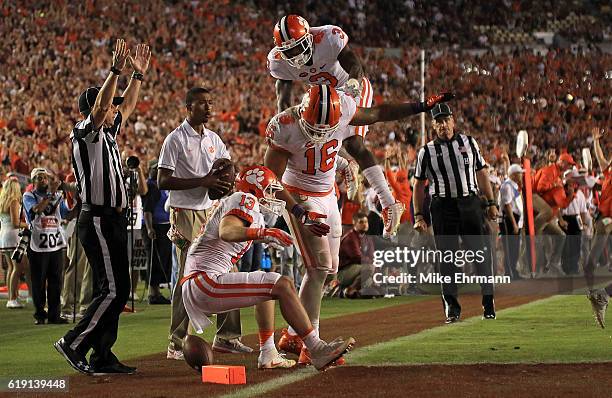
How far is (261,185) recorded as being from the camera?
6254mm

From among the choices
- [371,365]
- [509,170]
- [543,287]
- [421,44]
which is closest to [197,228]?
[371,365]

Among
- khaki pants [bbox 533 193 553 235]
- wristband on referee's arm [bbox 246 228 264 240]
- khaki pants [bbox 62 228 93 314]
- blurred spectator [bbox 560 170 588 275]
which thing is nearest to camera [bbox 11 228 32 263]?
khaki pants [bbox 62 228 93 314]

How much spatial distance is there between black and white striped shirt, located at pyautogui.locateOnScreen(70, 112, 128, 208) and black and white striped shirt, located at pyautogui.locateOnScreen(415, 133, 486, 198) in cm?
376

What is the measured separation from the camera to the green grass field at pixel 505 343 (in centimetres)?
688

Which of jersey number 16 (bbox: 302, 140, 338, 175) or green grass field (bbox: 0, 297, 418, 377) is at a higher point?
jersey number 16 (bbox: 302, 140, 338, 175)

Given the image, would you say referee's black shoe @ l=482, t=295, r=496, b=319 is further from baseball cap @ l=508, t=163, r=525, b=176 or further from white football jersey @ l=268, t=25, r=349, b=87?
baseball cap @ l=508, t=163, r=525, b=176

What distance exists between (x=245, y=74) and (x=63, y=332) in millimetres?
19319

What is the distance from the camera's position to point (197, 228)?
7355mm

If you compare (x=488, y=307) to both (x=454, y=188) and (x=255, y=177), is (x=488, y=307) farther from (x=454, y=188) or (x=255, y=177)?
(x=255, y=177)

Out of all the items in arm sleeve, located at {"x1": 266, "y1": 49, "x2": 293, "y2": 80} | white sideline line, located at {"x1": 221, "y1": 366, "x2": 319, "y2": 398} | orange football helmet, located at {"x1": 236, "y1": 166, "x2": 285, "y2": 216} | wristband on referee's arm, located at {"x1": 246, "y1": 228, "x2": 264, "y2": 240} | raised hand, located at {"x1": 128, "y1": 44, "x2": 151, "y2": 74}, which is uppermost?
arm sleeve, located at {"x1": 266, "y1": 49, "x2": 293, "y2": 80}

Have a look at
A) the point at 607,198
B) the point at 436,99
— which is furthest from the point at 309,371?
the point at 607,198

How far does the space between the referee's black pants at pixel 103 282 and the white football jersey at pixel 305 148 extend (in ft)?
3.68

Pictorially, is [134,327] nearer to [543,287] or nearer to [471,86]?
[543,287]

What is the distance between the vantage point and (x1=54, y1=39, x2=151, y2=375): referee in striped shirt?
643cm
